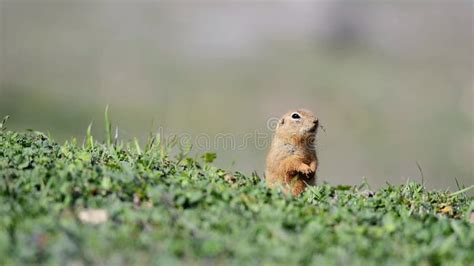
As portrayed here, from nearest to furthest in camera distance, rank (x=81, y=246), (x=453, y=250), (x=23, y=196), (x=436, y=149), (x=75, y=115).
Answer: (x=81, y=246), (x=453, y=250), (x=23, y=196), (x=436, y=149), (x=75, y=115)

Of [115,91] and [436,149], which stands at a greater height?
[115,91]

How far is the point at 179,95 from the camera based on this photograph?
24.1 metres

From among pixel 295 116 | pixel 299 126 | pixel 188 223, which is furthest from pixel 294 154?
pixel 188 223

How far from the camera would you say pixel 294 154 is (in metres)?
7.48

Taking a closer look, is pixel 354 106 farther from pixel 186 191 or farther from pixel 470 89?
pixel 186 191

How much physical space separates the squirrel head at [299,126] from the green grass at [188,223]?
1683mm

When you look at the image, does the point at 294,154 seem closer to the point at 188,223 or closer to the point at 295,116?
the point at 295,116

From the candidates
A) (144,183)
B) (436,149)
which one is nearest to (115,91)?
(436,149)

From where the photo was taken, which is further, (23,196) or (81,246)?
(23,196)

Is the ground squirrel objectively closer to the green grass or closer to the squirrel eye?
the squirrel eye

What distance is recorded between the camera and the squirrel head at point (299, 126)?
7793 mm

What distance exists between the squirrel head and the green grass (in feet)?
5.52

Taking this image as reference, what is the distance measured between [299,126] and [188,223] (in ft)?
11.8

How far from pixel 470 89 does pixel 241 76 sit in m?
7.28
